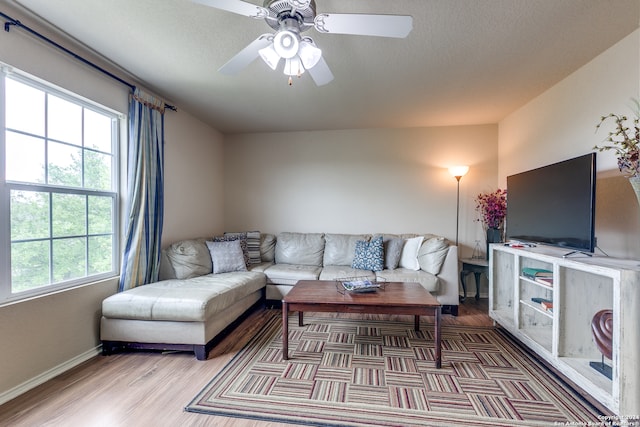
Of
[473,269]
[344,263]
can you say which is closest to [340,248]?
[344,263]

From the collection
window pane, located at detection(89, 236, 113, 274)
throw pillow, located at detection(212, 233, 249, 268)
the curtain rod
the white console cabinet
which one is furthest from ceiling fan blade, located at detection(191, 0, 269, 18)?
throw pillow, located at detection(212, 233, 249, 268)

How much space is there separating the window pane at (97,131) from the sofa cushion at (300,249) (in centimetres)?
225

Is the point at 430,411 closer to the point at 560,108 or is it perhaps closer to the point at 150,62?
the point at 560,108

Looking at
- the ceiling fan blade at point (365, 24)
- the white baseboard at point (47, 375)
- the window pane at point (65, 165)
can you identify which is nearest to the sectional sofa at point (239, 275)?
the white baseboard at point (47, 375)

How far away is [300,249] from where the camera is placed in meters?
3.87

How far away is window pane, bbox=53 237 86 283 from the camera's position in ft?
6.75

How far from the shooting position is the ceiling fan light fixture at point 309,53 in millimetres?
1541

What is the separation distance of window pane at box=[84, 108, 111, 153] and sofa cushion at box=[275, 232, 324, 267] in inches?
88.6

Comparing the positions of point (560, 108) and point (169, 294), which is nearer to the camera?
point (169, 294)

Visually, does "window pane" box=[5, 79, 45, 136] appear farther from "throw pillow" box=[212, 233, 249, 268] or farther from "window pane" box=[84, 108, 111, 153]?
"throw pillow" box=[212, 233, 249, 268]

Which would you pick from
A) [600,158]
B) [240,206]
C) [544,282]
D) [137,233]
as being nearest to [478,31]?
[600,158]

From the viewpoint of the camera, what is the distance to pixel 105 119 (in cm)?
251

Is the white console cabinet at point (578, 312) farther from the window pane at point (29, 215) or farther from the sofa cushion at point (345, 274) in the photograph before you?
the window pane at point (29, 215)

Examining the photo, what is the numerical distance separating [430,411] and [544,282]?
1.32 meters
